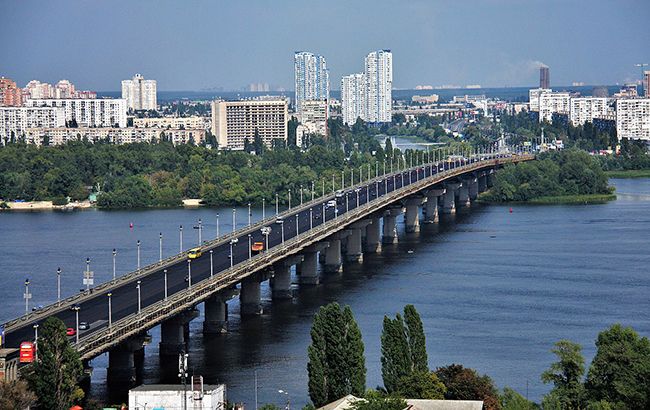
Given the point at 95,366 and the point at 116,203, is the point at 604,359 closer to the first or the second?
the point at 95,366

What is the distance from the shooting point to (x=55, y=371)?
1936 cm

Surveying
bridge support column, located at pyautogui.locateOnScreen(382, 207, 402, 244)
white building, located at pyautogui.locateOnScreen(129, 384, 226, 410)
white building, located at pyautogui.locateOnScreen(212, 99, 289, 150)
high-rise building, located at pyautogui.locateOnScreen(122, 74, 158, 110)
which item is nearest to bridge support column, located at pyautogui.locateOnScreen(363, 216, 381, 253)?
bridge support column, located at pyautogui.locateOnScreen(382, 207, 402, 244)

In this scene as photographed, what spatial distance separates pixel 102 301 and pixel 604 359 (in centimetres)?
956

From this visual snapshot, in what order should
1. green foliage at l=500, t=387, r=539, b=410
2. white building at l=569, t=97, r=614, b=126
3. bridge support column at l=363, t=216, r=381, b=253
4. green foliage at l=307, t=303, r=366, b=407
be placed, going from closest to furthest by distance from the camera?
green foliage at l=500, t=387, r=539, b=410
green foliage at l=307, t=303, r=366, b=407
bridge support column at l=363, t=216, r=381, b=253
white building at l=569, t=97, r=614, b=126

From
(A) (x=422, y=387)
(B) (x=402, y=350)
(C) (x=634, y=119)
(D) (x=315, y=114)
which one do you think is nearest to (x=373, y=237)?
(B) (x=402, y=350)

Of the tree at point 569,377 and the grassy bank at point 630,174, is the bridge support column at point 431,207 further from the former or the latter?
the tree at point 569,377

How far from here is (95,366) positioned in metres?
24.6

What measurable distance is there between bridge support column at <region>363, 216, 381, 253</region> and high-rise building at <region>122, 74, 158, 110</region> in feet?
378

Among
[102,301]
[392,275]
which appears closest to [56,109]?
[392,275]

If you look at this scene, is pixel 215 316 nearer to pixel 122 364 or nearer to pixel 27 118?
pixel 122 364

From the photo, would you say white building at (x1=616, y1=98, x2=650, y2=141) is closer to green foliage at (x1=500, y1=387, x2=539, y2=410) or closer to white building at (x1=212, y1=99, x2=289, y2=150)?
white building at (x1=212, y1=99, x2=289, y2=150)

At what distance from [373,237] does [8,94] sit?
80.2m

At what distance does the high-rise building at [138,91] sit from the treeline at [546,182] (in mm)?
98337

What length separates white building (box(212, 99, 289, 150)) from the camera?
9462cm
